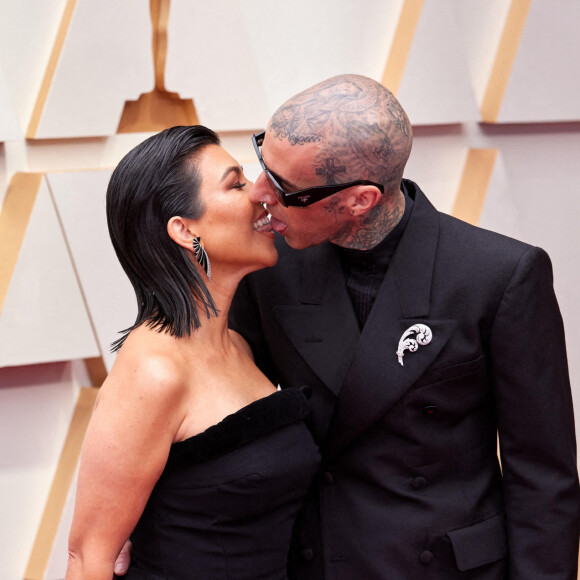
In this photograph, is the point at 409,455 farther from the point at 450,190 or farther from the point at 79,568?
the point at 450,190

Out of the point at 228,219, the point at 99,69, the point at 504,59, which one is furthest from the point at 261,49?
the point at 228,219

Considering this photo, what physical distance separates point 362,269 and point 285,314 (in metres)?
0.17

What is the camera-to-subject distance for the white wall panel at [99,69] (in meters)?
2.02

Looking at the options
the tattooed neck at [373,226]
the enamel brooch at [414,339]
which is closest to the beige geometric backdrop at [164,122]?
the tattooed neck at [373,226]

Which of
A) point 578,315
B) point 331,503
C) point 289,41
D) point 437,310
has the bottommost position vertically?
point 578,315

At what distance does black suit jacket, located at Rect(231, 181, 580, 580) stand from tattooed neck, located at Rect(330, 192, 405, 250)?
39 mm

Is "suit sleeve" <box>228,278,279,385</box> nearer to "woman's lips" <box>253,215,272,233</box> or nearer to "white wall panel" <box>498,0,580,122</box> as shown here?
Result: "woman's lips" <box>253,215,272,233</box>

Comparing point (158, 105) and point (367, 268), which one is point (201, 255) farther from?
point (158, 105)

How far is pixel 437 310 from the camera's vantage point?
4.74 feet

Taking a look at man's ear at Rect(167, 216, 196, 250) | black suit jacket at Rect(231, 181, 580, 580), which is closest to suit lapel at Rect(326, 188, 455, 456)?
black suit jacket at Rect(231, 181, 580, 580)

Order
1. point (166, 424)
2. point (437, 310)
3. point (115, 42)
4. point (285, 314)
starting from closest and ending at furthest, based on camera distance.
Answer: point (166, 424) → point (437, 310) → point (285, 314) → point (115, 42)

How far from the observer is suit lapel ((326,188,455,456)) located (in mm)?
1427

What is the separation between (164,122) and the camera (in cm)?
221

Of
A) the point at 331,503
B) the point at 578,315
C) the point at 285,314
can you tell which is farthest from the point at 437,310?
the point at 578,315
